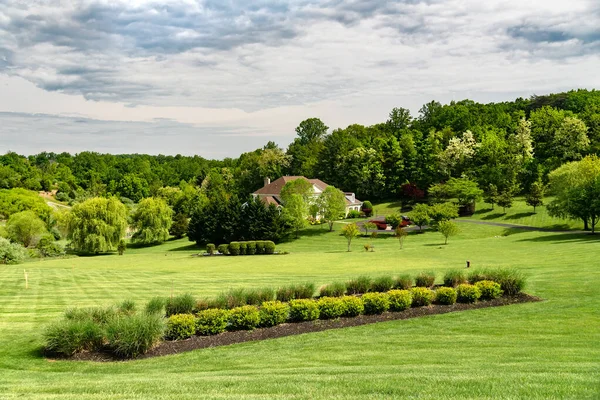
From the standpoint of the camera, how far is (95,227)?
178 ft

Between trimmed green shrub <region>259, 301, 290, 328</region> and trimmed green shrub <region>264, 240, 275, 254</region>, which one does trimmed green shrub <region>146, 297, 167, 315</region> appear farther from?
trimmed green shrub <region>264, 240, 275, 254</region>

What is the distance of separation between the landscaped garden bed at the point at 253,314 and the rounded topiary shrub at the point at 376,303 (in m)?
0.03

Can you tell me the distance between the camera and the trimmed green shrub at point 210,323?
562 inches

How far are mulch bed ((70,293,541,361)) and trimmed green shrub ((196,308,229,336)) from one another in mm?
249

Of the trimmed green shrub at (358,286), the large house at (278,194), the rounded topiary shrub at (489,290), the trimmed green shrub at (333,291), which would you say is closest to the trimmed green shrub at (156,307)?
the trimmed green shrub at (333,291)

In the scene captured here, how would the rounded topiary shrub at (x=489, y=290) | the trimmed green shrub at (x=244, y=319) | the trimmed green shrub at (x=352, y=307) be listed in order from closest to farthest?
the trimmed green shrub at (x=244, y=319), the trimmed green shrub at (x=352, y=307), the rounded topiary shrub at (x=489, y=290)

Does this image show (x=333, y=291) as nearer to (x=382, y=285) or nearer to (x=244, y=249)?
(x=382, y=285)

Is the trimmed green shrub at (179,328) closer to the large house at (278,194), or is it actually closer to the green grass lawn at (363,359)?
the green grass lawn at (363,359)

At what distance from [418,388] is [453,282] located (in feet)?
40.0

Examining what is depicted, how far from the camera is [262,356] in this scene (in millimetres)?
11750

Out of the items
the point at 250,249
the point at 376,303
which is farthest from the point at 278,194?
the point at 376,303

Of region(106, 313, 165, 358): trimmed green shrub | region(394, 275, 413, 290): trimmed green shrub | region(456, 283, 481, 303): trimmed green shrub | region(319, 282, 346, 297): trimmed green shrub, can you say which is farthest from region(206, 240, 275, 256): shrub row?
region(106, 313, 165, 358): trimmed green shrub

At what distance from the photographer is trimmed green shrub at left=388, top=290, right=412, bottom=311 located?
16141mm

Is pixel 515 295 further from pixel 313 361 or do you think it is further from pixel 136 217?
pixel 136 217
